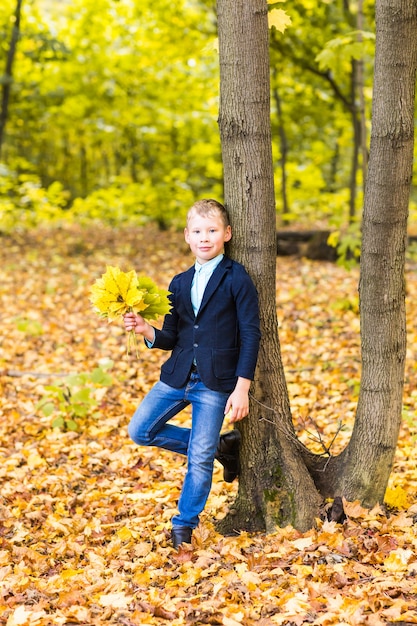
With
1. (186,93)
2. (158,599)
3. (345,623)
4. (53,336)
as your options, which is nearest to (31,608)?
(158,599)

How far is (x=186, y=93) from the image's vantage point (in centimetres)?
1162

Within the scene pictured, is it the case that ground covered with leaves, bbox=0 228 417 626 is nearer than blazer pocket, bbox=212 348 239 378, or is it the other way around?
ground covered with leaves, bbox=0 228 417 626

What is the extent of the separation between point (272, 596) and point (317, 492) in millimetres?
849

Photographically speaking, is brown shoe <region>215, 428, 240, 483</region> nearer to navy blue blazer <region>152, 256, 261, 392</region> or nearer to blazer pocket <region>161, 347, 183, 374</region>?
navy blue blazer <region>152, 256, 261, 392</region>

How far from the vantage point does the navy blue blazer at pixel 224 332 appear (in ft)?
10.3

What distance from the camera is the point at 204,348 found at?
10.6 ft

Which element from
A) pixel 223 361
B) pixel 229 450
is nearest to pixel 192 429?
pixel 229 450

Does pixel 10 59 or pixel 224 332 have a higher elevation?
pixel 10 59

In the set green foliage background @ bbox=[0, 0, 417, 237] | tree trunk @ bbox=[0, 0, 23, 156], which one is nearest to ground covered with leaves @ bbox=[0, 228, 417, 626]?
green foliage background @ bbox=[0, 0, 417, 237]

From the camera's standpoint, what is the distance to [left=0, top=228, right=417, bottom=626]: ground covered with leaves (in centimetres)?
274

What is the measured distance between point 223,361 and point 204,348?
0.12 meters

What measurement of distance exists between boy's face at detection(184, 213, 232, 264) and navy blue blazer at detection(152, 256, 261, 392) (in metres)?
0.09

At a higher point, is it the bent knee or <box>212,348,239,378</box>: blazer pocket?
<box>212,348,239,378</box>: blazer pocket

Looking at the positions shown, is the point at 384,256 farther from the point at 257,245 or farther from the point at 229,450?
the point at 229,450
